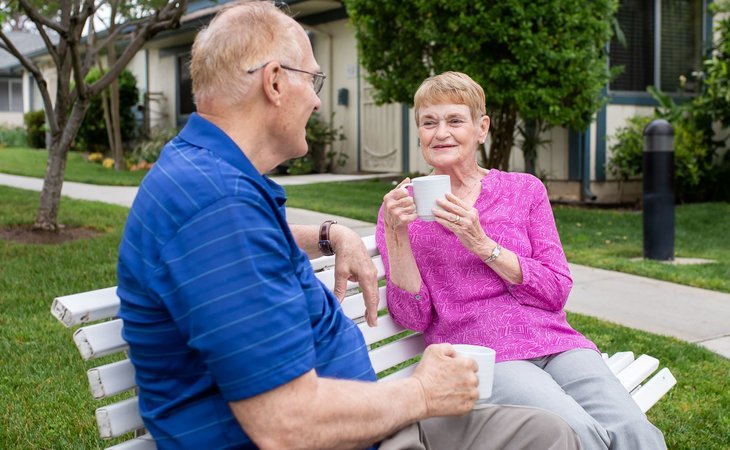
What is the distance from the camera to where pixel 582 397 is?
8.93 ft

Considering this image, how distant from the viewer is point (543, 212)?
304 centimetres

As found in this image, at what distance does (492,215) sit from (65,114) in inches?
241

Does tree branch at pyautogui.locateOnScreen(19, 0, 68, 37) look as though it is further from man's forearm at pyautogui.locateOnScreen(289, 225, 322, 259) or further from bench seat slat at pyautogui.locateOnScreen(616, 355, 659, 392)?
bench seat slat at pyautogui.locateOnScreen(616, 355, 659, 392)

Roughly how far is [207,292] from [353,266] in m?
1.07

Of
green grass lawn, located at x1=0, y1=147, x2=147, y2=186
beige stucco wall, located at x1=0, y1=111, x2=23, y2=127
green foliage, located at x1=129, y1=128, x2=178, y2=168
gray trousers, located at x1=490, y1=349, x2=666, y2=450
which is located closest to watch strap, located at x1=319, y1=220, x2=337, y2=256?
gray trousers, located at x1=490, y1=349, x2=666, y2=450

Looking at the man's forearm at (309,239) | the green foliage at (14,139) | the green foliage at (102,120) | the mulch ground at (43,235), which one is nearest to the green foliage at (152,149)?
the green foliage at (102,120)

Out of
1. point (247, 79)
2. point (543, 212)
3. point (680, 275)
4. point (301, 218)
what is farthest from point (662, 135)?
point (247, 79)

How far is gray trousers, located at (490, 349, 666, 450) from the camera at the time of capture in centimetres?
252

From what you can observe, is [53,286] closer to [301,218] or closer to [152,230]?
[301,218]

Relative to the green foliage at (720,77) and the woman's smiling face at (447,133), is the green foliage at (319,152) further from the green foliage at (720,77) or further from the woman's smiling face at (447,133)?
the woman's smiling face at (447,133)

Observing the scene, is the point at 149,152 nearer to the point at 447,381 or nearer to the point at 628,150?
the point at 628,150

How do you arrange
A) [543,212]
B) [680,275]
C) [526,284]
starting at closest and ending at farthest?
[526,284] < [543,212] < [680,275]

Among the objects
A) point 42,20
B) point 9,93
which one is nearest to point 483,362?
point 42,20

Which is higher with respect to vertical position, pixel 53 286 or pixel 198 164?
pixel 198 164
